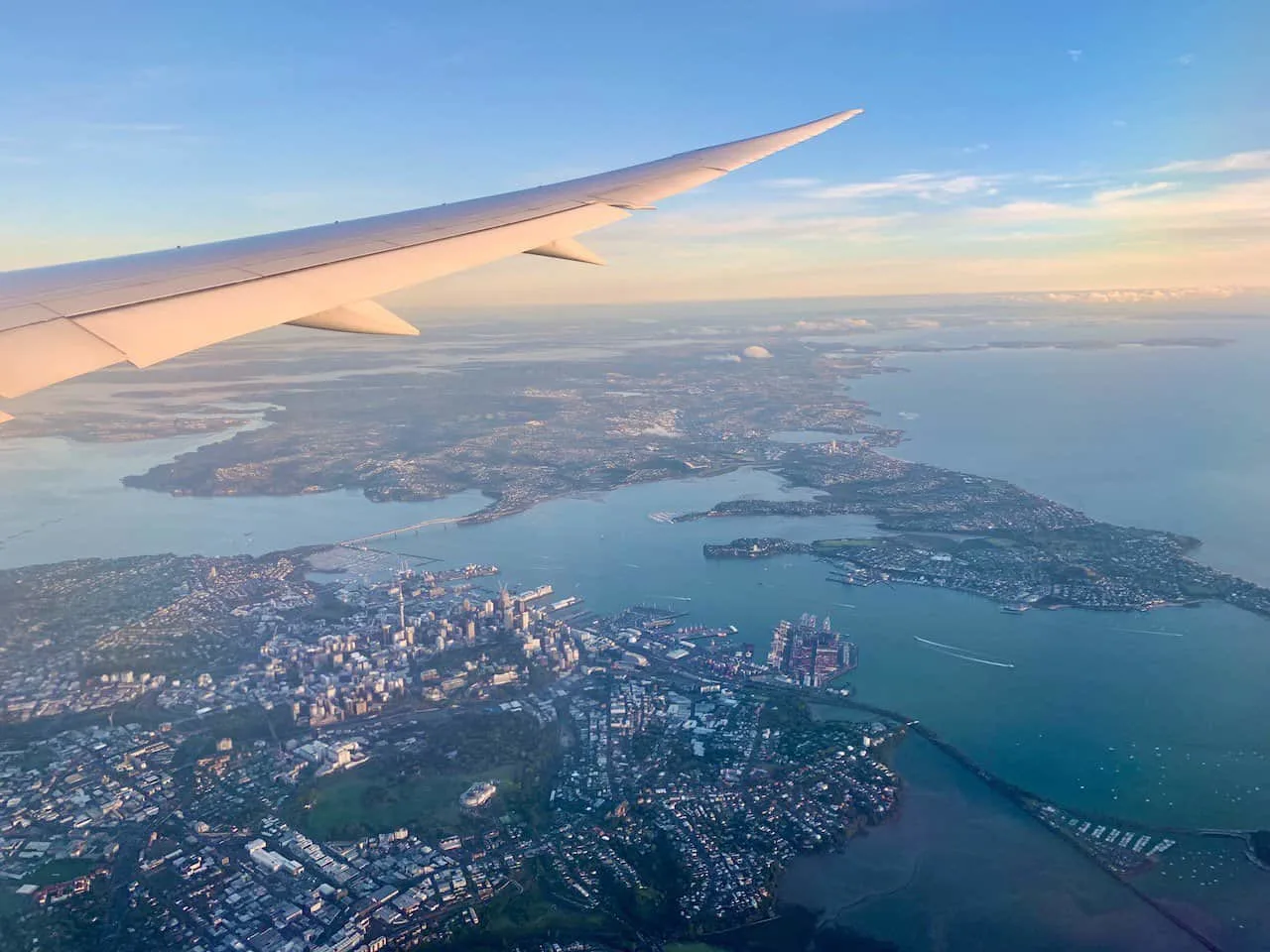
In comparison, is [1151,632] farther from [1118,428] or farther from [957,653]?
[1118,428]

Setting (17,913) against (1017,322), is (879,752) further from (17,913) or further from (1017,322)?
(1017,322)

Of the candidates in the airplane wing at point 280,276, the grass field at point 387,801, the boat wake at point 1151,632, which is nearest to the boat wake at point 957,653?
the boat wake at point 1151,632

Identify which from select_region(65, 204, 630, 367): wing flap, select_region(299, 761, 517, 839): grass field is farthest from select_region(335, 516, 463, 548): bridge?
select_region(65, 204, 630, 367): wing flap

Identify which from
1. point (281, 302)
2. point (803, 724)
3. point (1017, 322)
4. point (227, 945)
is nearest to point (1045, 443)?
point (803, 724)

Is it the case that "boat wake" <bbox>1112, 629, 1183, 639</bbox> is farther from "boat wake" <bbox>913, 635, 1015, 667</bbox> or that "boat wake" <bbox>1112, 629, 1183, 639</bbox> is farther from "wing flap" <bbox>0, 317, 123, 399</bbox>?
"wing flap" <bbox>0, 317, 123, 399</bbox>

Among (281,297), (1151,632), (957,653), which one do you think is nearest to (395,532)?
(957,653)

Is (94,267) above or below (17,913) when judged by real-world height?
above
